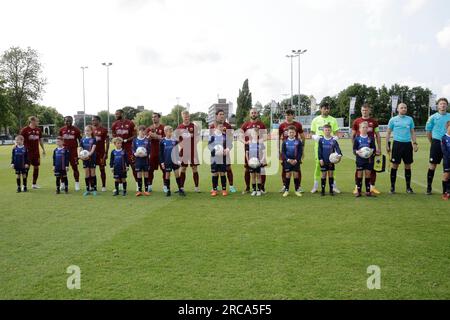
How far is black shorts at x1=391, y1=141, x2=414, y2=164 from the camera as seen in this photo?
9539 mm

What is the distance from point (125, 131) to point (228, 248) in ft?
22.4

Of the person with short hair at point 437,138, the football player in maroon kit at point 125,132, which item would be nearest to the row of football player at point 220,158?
the football player in maroon kit at point 125,132

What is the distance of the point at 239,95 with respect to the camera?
9769 centimetres

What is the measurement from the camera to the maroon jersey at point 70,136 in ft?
37.1

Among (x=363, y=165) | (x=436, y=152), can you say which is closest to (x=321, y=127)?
(x=363, y=165)

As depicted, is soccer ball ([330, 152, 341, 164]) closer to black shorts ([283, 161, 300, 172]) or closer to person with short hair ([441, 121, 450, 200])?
black shorts ([283, 161, 300, 172])

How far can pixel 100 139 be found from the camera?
36.9 feet

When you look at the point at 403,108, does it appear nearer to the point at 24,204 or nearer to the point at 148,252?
the point at 148,252

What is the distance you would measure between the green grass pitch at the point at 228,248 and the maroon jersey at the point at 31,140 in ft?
11.2

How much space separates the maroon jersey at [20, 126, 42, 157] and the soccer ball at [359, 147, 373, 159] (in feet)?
31.1

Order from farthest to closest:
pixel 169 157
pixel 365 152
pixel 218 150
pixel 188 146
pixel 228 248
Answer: pixel 188 146 → pixel 169 157 → pixel 218 150 → pixel 365 152 → pixel 228 248

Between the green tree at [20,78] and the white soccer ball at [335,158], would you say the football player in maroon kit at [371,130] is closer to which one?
the white soccer ball at [335,158]

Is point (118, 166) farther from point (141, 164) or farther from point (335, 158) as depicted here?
point (335, 158)

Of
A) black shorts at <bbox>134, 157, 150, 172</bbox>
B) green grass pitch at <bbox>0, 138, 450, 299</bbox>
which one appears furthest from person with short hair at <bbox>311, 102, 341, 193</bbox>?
black shorts at <bbox>134, 157, 150, 172</bbox>
